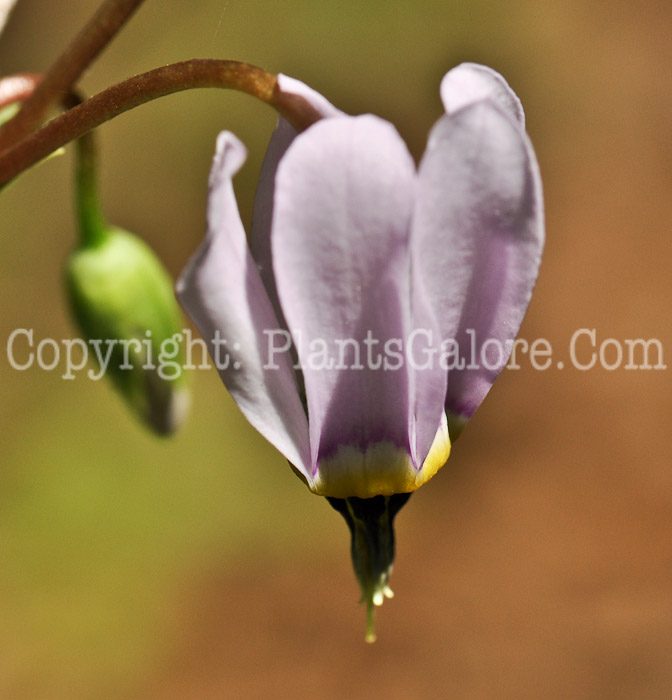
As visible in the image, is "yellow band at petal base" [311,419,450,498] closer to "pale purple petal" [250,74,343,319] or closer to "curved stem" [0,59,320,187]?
"pale purple petal" [250,74,343,319]

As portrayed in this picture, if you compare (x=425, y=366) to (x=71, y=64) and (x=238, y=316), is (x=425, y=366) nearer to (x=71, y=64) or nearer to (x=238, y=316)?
(x=238, y=316)

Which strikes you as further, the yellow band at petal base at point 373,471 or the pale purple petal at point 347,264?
the yellow band at petal base at point 373,471

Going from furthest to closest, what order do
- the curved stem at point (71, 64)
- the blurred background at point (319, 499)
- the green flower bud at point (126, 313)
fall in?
the blurred background at point (319, 499)
the green flower bud at point (126, 313)
the curved stem at point (71, 64)

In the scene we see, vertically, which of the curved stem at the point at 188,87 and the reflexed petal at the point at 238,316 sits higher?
the curved stem at the point at 188,87

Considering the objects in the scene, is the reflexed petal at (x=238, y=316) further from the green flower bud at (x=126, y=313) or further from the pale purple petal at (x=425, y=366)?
the green flower bud at (x=126, y=313)

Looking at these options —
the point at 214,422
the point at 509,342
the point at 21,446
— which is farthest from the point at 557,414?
the point at 509,342

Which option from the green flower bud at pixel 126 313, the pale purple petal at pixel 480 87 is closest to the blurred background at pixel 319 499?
the green flower bud at pixel 126 313

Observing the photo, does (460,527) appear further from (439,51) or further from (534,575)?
(439,51)
